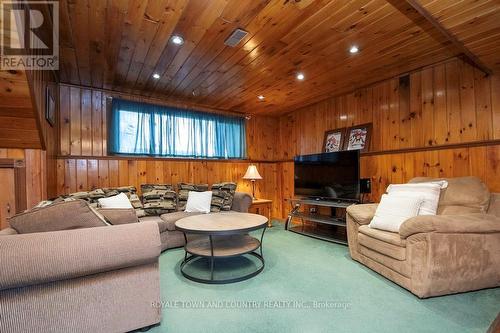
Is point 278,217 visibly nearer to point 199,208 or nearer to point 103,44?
point 199,208

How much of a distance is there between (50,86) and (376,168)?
14.3 feet

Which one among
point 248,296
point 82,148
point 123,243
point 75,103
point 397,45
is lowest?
point 248,296

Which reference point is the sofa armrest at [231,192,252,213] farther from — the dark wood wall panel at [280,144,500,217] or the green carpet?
Answer: the dark wood wall panel at [280,144,500,217]

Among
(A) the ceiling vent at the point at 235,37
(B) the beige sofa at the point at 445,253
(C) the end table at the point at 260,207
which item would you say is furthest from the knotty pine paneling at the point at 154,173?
(B) the beige sofa at the point at 445,253

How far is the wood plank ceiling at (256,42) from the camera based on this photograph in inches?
70.8

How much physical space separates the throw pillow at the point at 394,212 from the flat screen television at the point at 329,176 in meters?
0.82

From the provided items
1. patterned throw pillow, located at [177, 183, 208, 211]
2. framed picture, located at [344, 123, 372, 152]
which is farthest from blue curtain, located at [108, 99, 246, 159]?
framed picture, located at [344, 123, 372, 152]

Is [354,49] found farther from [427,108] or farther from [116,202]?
[116,202]

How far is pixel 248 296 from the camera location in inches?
74.5

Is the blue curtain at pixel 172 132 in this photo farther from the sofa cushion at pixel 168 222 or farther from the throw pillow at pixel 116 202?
the sofa cushion at pixel 168 222

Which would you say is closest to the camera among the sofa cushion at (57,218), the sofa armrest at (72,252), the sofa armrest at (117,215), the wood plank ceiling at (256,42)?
the sofa armrest at (72,252)

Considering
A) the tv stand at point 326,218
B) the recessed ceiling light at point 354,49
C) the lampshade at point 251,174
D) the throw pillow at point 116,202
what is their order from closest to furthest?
1. the recessed ceiling light at point 354,49
2. the throw pillow at point 116,202
3. the tv stand at point 326,218
4. the lampshade at point 251,174

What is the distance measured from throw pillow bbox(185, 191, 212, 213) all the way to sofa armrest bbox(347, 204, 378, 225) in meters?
1.94

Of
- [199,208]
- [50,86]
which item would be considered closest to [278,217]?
[199,208]
